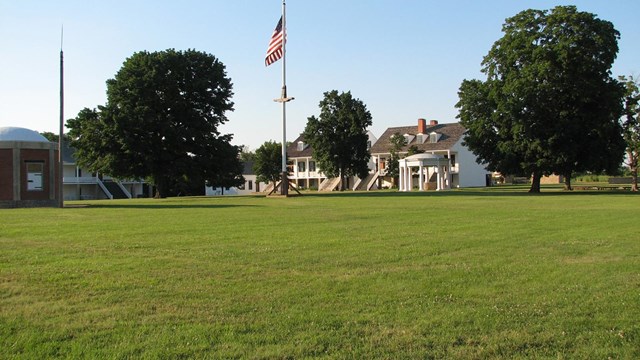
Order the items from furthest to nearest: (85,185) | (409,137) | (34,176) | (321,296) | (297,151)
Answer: (297,151) → (409,137) → (85,185) → (34,176) → (321,296)

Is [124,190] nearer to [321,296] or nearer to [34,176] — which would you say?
[34,176]

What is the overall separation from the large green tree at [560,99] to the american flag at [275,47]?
18910 millimetres

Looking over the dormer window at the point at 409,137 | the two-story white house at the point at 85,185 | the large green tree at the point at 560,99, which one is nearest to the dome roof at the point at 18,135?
the large green tree at the point at 560,99

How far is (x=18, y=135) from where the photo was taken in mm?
35406

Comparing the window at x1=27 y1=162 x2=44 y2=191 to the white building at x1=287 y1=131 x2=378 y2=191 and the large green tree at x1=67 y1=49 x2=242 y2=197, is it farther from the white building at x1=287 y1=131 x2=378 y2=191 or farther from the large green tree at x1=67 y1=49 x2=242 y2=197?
the white building at x1=287 y1=131 x2=378 y2=191

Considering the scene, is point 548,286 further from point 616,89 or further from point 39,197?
point 616,89

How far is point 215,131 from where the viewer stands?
171 feet

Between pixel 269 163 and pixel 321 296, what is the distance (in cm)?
8258

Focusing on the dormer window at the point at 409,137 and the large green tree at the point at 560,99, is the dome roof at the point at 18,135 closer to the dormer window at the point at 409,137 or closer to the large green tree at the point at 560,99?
the large green tree at the point at 560,99

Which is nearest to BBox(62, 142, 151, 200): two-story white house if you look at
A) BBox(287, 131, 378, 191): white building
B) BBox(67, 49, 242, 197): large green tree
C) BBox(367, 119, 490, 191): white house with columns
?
BBox(67, 49, 242, 197): large green tree

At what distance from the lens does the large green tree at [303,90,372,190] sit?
7112 centimetres

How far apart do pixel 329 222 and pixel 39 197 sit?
869 inches

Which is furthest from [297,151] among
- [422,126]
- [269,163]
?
[422,126]

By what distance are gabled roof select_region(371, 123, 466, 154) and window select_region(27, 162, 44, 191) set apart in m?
55.0
